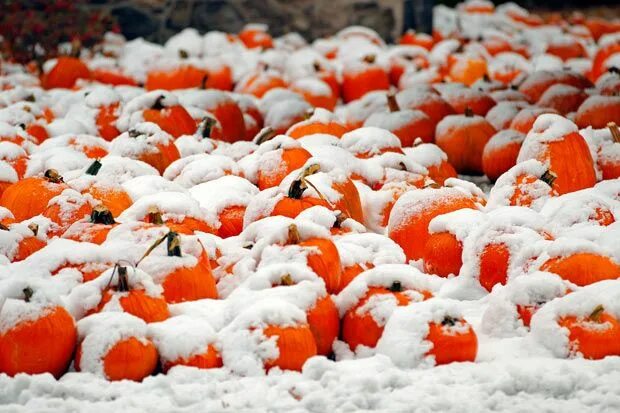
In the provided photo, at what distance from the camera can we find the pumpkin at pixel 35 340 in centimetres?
264

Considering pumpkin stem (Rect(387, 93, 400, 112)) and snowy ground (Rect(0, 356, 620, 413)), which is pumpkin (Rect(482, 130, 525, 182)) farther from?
snowy ground (Rect(0, 356, 620, 413))

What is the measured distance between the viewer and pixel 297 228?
3.13 metres

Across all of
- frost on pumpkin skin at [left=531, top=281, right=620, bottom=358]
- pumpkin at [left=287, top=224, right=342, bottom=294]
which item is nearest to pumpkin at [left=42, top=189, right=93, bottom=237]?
pumpkin at [left=287, top=224, right=342, bottom=294]

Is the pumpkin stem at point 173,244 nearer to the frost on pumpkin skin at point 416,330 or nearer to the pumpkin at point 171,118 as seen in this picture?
the frost on pumpkin skin at point 416,330

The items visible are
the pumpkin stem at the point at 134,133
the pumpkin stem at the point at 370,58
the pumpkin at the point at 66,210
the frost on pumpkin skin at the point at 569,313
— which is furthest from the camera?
the pumpkin stem at the point at 370,58

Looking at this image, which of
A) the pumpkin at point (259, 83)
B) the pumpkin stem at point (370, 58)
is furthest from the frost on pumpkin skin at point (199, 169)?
the pumpkin stem at point (370, 58)

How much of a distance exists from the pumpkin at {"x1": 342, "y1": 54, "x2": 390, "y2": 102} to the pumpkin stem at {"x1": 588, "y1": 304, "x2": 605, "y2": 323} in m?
4.46

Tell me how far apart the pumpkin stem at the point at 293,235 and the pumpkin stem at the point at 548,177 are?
1262 mm

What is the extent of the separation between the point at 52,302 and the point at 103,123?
265 cm

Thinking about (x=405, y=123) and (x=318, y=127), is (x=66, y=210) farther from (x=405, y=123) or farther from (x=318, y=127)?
(x=405, y=123)

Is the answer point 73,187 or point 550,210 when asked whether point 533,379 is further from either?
point 73,187

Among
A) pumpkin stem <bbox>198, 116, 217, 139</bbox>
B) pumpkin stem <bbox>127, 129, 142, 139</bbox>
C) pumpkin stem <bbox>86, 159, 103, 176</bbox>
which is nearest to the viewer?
pumpkin stem <bbox>86, 159, 103, 176</bbox>

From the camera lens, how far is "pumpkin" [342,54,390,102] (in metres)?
7.10

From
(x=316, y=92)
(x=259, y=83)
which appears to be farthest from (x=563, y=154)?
(x=259, y=83)
